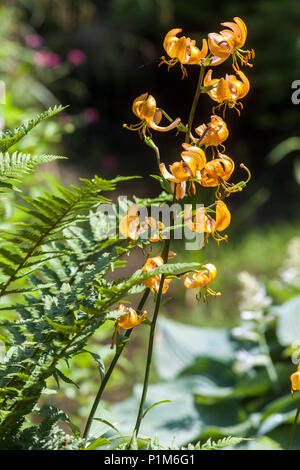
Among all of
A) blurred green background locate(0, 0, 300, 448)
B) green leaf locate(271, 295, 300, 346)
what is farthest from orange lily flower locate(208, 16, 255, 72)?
blurred green background locate(0, 0, 300, 448)

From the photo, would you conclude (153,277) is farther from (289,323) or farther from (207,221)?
(289,323)

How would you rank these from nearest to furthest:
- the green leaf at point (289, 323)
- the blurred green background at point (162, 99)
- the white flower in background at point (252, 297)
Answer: the white flower in background at point (252, 297)
the green leaf at point (289, 323)
the blurred green background at point (162, 99)

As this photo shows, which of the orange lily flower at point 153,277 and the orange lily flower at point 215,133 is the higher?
the orange lily flower at point 215,133

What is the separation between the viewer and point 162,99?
668 cm

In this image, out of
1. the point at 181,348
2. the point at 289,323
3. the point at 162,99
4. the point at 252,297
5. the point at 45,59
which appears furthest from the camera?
the point at 162,99

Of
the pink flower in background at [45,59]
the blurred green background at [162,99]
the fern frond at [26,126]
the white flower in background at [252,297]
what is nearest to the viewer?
the fern frond at [26,126]

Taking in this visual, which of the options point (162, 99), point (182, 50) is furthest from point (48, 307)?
point (162, 99)

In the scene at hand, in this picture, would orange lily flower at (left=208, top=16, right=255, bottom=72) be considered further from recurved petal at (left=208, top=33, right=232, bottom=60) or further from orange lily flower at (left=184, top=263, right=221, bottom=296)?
orange lily flower at (left=184, top=263, right=221, bottom=296)

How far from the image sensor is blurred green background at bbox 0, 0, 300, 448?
308cm

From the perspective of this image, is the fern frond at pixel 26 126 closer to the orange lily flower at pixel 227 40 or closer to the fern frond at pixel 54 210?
the fern frond at pixel 54 210

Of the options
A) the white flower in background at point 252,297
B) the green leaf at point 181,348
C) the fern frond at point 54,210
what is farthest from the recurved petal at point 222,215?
the green leaf at point 181,348

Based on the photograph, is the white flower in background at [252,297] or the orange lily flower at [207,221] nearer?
the orange lily flower at [207,221]

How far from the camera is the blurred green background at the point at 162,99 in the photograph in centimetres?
308
